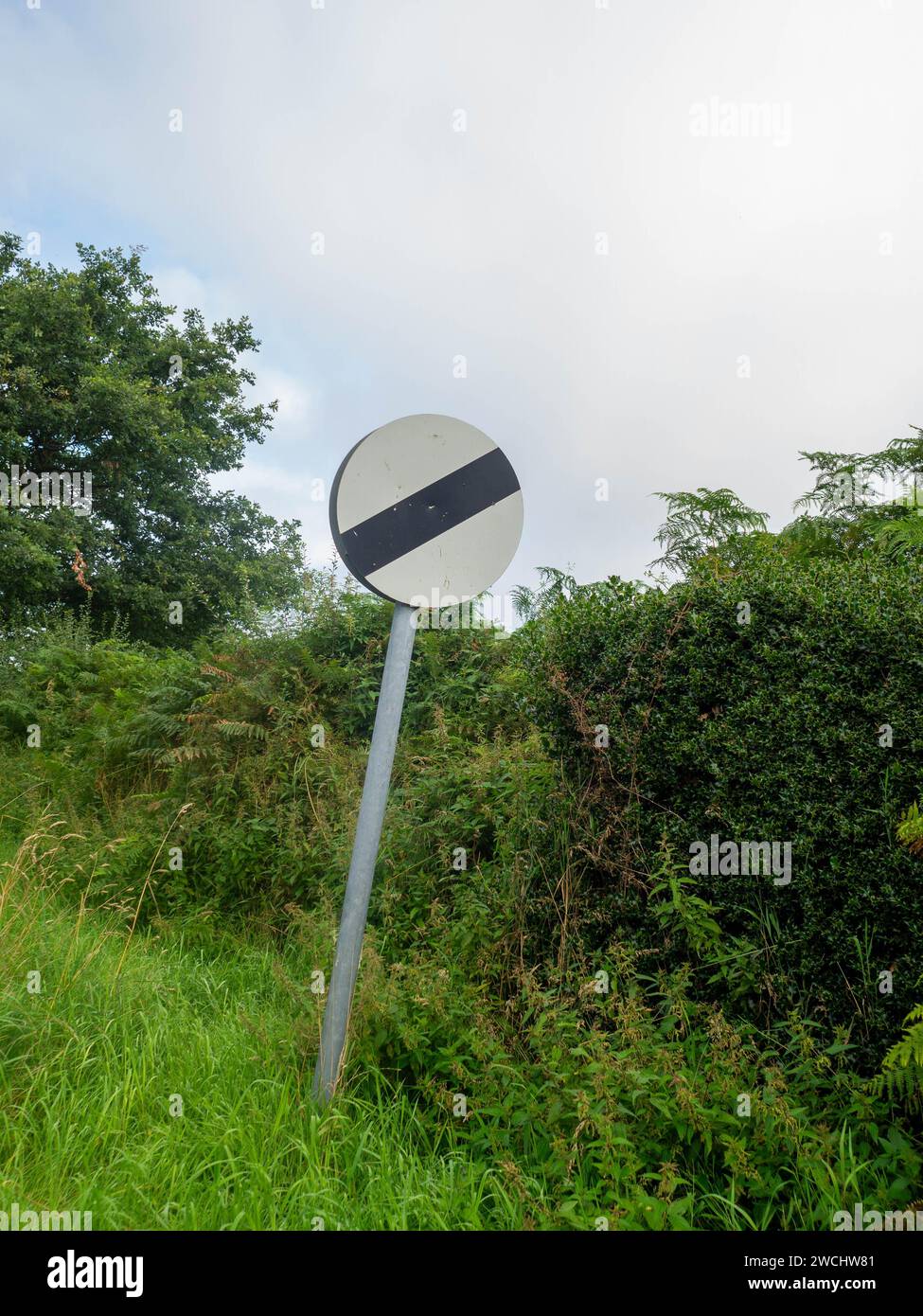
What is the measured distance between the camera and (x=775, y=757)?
10.6ft

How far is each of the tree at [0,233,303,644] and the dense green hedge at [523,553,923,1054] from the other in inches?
514

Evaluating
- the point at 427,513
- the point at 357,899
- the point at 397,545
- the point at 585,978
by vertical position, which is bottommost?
the point at 585,978

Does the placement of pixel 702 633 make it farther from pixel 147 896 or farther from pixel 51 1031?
pixel 147 896

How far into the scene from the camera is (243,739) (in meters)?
6.30

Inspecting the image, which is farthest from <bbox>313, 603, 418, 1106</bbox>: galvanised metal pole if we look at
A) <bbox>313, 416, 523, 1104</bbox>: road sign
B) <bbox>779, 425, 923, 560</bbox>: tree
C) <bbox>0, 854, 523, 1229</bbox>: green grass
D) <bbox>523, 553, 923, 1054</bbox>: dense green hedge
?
<bbox>779, 425, 923, 560</bbox>: tree

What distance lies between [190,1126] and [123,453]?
19873 millimetres

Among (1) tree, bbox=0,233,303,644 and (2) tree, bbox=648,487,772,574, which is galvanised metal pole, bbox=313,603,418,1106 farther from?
(1) tree, bbox=0,233,303,644

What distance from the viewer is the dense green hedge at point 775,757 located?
300cm

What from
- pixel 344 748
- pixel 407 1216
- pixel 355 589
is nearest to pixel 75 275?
pixel 355 589

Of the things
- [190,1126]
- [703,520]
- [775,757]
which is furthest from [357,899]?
[703,520]

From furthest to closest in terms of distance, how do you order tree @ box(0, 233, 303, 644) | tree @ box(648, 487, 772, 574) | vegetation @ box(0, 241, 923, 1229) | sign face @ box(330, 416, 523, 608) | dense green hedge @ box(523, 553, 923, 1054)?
1. tree @ box(0, 233, 303, 644)
2. tree @ box(648, 487, 772, 574)
3. dense green hedge @ box(523, 553, 923, 1054)
4. sign face @ box(330, 416, 523, 608)
5. vegetation @ box(0, 241, 923, 1229)

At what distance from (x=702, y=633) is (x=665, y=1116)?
188 centimetres

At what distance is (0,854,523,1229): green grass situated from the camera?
238 cm

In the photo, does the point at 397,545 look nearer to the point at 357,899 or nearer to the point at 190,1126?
the point at 357,899
